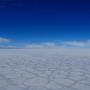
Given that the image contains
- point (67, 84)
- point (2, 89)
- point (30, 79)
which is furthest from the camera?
point (30, 79)

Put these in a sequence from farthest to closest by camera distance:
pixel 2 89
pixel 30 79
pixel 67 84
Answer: pixel 30 79, pixel 67 84, pixel 2 89

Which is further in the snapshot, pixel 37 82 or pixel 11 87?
pixel 37 82

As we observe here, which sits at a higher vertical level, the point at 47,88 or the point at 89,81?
the point at 89,81

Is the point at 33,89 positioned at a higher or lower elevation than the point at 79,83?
lower

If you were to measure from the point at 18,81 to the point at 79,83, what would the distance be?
1.30 m

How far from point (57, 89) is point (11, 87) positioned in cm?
87

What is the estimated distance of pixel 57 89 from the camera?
2.98 meters

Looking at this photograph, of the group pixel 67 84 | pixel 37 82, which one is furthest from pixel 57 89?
pixel 37 82

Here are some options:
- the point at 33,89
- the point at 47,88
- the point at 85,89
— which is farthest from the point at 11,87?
the point at 85,89

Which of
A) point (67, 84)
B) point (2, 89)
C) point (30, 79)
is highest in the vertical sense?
point (30, 79)

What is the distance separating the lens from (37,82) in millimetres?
3477

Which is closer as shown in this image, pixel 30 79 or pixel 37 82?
pixel 37 82

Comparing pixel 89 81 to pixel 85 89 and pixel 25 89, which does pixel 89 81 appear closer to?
pixel 85 89

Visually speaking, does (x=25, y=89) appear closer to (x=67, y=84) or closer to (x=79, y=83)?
(x=67, y=84)
